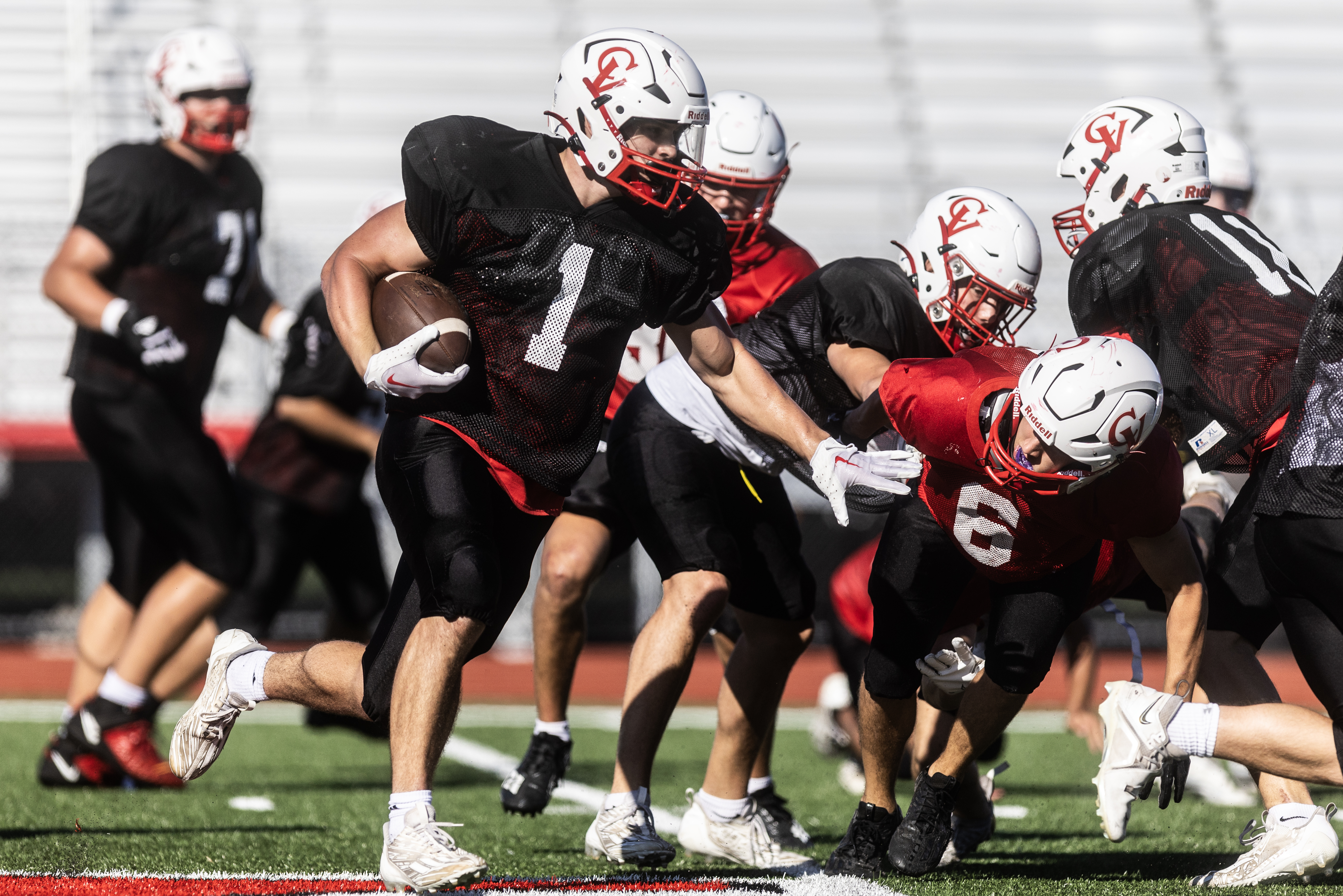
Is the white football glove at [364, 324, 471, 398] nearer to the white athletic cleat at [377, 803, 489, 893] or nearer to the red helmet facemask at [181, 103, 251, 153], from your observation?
the white athletic cleat at [377, 803, 489, 893]

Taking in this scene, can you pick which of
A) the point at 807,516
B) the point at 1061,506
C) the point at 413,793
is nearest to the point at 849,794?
the point at 1061,506

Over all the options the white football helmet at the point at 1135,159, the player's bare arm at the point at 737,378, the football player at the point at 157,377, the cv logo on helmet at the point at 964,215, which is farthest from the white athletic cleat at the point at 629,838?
the football player at the point at 157,377

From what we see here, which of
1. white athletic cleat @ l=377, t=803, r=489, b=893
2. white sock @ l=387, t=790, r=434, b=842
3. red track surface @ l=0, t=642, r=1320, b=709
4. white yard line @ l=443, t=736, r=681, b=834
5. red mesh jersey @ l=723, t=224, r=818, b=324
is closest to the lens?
white athletic cleat @ l=377, t=803, r=489, b=893

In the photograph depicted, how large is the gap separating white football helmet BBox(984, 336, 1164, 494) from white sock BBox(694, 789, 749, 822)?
117cm

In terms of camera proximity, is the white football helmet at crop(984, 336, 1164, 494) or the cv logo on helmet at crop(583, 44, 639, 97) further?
the cv logo on helmet at crop(583, 44, 639, 97)

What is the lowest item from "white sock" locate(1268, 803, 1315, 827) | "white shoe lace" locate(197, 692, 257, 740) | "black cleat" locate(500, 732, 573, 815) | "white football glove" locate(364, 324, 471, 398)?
"black cleat" locate(500, 732, 573, 815)

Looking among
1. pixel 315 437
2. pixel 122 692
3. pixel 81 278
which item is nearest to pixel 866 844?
pixel 122 692

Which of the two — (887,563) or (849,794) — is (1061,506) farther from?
(849,794)

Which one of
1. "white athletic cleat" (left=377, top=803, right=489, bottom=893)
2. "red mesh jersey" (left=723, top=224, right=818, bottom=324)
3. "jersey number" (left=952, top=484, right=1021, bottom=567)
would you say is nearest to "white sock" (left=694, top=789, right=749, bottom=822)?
"jersey number" (left=952, top=484, right=1021, bottom=567)

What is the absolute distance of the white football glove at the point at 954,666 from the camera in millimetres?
3736

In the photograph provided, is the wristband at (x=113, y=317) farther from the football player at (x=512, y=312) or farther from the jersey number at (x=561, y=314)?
the jersey number at (x=561, y=314)

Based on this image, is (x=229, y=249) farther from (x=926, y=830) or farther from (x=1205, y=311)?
(x=1205, y=311)

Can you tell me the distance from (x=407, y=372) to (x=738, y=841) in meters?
1.56

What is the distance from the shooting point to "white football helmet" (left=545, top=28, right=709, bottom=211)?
3412mm
